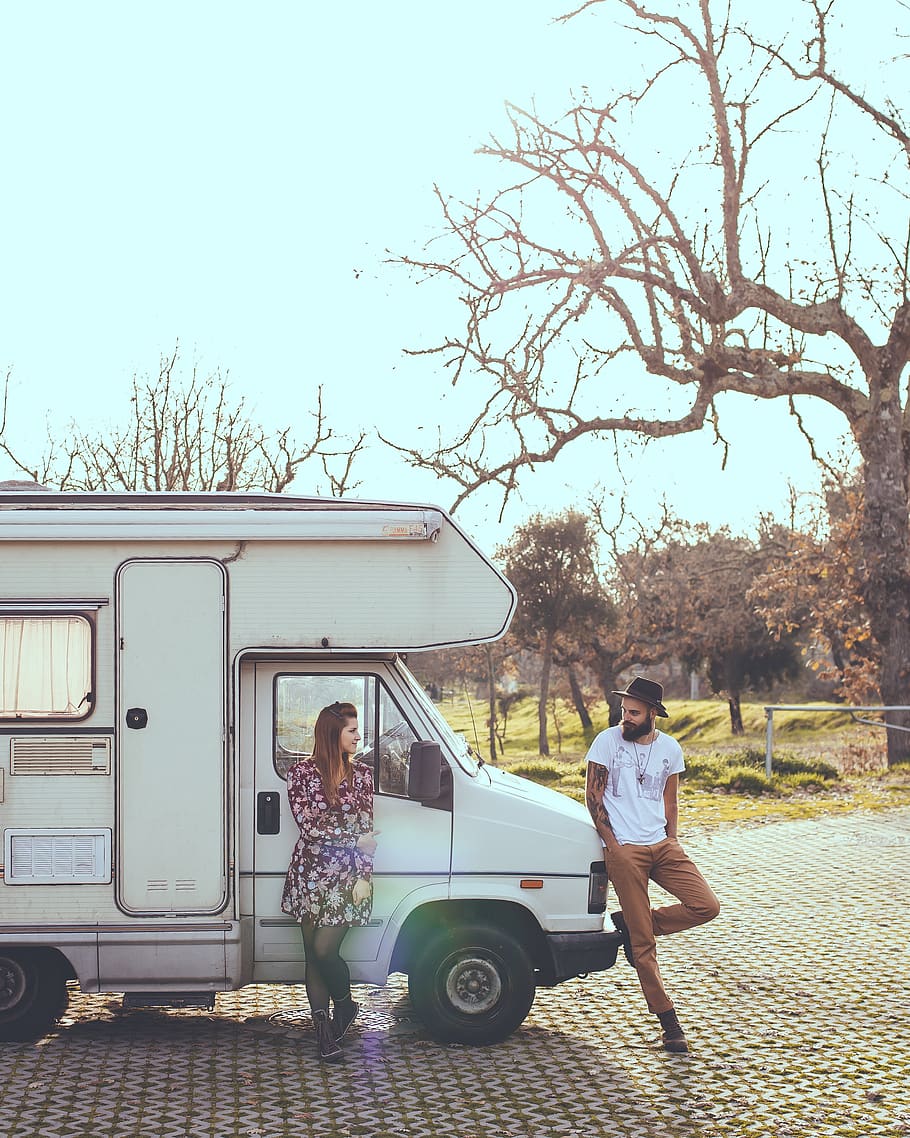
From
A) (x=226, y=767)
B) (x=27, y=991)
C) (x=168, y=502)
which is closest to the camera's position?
(x=226, y=767)

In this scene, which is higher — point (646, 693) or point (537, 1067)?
point (646, 693)

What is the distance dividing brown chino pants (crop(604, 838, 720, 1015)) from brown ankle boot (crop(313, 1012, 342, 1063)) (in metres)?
1.60

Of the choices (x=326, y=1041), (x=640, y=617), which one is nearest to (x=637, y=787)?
(x=326, y=1041)

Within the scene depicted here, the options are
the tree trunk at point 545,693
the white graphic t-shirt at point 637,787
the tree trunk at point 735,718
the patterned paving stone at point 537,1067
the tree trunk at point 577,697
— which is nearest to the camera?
the patterned paving stone at point 537,1067

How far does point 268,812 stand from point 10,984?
1.61 metres

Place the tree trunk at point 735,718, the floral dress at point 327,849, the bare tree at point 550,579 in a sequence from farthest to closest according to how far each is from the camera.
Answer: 1. the tree trunk at point 735,718
2. the bare tree at point 550,579
3. the floral dress at point 327,849

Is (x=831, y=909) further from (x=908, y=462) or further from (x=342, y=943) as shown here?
(x=908, y=462)

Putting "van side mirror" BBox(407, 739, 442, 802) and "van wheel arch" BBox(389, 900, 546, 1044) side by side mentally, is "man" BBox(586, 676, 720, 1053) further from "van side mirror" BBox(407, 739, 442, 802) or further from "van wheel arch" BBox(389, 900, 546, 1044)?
"van side mirror" BBox(407, 739, 442, 802)

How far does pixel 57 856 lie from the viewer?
720cm

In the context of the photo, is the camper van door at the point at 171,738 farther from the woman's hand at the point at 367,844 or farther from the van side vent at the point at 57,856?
the woman's hand at the point at 367,844

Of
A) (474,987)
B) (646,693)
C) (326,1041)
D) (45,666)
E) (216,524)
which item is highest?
(216,524)

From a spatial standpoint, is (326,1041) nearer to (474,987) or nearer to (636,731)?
(474,987)

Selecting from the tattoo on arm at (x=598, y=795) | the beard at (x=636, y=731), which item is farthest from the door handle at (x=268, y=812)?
the beard at (x=636, y=731)

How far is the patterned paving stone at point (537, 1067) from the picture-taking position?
6.14m
